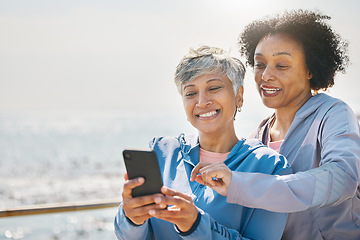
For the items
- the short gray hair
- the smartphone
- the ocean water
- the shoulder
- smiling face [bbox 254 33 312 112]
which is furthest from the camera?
the ocean water

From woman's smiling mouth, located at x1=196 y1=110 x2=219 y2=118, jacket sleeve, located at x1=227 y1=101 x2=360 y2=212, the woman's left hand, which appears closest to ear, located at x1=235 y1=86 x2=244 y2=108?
woman's smiling mouth, located at x1=196 y1=110 x2=219 y2=118

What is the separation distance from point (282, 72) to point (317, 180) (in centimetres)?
71

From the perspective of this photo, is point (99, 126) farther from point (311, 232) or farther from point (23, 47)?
point (311, 232)

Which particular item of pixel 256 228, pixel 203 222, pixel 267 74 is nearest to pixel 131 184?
pixel 203 222

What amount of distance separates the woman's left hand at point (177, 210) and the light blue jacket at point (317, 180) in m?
0.19

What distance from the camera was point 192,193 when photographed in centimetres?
172

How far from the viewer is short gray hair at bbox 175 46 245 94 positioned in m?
1.75

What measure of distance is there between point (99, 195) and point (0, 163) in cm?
572

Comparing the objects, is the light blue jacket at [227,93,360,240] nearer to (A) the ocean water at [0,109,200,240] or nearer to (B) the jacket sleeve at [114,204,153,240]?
(B) the jacket sleeve at [114,204,153,240]

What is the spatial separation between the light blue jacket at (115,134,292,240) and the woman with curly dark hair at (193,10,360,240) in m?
0.09

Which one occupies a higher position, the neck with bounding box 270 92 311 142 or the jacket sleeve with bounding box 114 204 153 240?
the neck with bounding box 270 92 311 142

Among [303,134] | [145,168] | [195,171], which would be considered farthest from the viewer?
[303,134]

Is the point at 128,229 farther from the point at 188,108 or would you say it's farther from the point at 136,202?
the point at 188,108

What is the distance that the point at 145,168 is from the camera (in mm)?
1327
